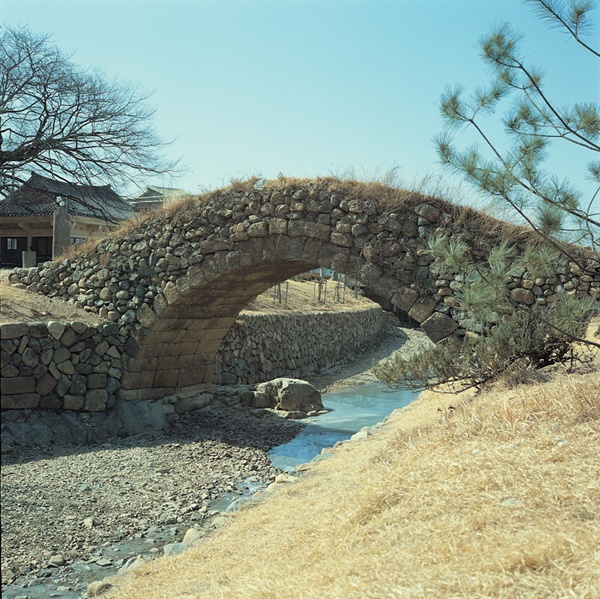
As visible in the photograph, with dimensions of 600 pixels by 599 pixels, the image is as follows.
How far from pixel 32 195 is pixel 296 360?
24.9 feet

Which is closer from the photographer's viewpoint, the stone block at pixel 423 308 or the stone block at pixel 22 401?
the stone block at pixel 423 308

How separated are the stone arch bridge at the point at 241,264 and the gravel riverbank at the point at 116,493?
4.69 ft

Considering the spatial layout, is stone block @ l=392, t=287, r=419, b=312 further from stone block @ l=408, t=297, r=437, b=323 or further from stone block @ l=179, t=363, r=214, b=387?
stone block @ l=179, t=363, r=214, b=387

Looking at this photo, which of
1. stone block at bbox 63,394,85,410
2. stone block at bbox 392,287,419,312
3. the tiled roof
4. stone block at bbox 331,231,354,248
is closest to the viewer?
stone block at bbox 392,287,419,312

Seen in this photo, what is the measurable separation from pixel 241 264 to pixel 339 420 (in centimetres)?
391

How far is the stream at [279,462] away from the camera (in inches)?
198

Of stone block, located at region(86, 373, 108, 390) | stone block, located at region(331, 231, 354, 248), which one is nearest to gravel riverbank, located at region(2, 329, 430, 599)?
Result: stone block, located at region(86, 373, 108, 390)

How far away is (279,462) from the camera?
908 centimetres

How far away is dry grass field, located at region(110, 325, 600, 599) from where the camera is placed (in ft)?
8.64

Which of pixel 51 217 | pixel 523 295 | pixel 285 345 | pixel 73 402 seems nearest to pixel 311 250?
pixel 523 295

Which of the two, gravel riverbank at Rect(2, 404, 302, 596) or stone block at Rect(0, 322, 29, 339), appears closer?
gravel riverbank at Rect(2, 404, 302, 596)

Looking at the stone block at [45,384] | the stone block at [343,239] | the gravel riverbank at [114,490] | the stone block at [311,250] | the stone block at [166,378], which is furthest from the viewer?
the stone block at [166,378]

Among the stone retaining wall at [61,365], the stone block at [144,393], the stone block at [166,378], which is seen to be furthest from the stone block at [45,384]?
the stone block at [166,378]

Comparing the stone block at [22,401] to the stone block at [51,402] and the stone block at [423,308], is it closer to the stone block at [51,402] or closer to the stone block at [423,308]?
the stone block at [51,402]
